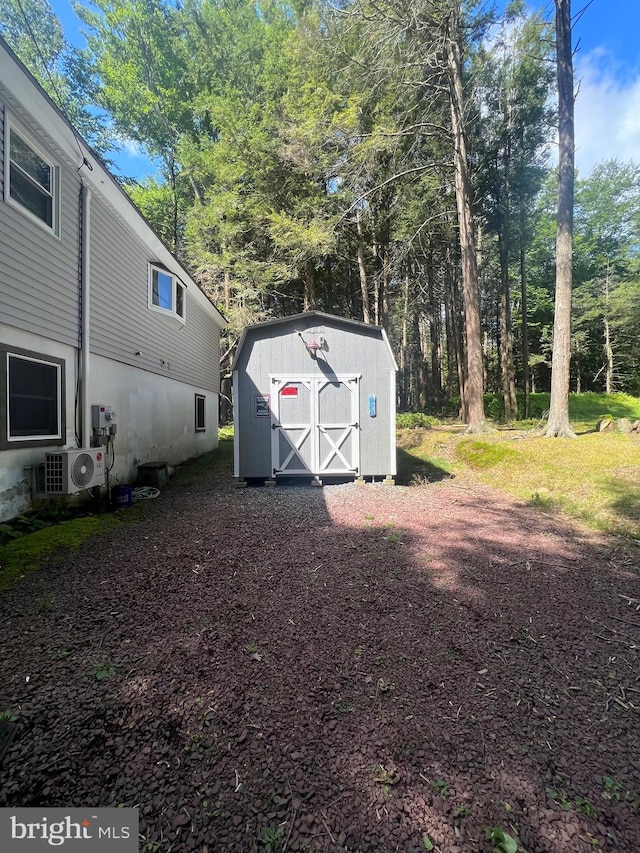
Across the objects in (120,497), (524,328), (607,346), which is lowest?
(120,497)

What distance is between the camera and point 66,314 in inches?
203

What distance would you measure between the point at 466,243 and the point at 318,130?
6968 millimetres

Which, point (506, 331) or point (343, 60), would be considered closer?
point (343, 60)

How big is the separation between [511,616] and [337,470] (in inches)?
185

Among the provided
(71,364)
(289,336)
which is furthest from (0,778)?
(289,336)

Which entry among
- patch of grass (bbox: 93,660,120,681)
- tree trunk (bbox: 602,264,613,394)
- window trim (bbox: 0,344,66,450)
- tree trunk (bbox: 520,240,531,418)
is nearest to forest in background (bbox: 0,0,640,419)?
tree trunk (bbox: 520,240,531,418)

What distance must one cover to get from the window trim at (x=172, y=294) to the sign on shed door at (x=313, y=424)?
3513 mm

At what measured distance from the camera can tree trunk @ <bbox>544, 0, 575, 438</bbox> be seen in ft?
26.6

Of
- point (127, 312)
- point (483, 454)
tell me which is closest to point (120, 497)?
point (127, 312)

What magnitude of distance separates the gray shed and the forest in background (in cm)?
596

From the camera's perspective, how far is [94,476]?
5266 mm

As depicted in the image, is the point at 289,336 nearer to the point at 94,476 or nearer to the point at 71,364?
the point at 71,364

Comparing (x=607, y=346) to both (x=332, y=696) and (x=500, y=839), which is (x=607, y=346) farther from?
(x=500, y=839)

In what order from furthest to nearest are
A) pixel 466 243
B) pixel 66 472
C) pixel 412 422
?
pixel 412 422
pixel 466 243
pixel 66 472
